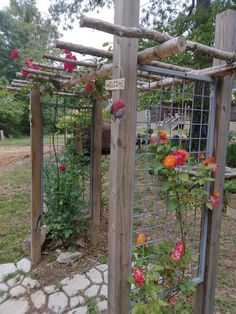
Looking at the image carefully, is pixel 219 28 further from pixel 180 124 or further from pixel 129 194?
pixel 129 194

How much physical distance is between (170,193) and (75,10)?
616 centimetres

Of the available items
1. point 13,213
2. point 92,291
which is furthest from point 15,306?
point 13,213

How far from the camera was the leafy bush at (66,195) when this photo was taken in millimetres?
2637

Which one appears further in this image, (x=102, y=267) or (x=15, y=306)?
(x=102, y=267)

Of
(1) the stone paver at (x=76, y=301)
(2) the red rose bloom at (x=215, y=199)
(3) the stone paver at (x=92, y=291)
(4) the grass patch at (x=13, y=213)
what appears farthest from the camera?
(4) the grass patch at (x=13, y=213)

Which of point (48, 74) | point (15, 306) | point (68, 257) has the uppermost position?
point (48, 74)

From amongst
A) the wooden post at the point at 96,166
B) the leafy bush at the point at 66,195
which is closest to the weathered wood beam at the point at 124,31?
the wooden post at the point at 96,166

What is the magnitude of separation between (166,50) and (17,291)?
215 cm

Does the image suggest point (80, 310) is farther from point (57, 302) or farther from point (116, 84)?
point (116, 84)

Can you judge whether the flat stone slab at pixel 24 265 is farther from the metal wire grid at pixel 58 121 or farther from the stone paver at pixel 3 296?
the metal wire grid at pixel 58 121

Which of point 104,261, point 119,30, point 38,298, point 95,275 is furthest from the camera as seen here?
point 104,261

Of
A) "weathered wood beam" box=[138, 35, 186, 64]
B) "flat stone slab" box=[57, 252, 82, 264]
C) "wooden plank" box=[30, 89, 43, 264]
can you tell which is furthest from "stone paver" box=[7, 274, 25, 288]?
"weathered wood beam" box=[138, 35, 186, 64]

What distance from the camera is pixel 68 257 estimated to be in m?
2.54

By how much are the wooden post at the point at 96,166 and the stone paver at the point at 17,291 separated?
849 millimetres
